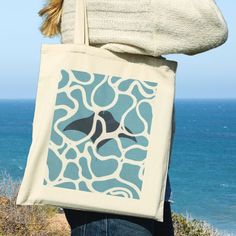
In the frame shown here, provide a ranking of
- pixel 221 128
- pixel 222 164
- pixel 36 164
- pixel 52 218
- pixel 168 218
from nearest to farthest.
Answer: pixel 36 164
pixel 168 218
pixel 52 218
pixel 222 164
pixel 221 128

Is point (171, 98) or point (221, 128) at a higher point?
point (171, 98)

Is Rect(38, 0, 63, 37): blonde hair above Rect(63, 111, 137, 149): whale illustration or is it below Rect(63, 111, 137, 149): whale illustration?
above

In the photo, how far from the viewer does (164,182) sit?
213 centimetres

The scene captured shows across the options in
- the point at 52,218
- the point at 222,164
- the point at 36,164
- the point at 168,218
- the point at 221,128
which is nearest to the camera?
the point at 36,164

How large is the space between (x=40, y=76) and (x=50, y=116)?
117 mm

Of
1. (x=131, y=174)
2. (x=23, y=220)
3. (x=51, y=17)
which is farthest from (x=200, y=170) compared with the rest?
(x=131, y=174)

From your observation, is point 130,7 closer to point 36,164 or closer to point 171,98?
point 171,98

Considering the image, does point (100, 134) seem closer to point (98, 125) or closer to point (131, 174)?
point (98, 125)

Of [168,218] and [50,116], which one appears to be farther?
[168,218]

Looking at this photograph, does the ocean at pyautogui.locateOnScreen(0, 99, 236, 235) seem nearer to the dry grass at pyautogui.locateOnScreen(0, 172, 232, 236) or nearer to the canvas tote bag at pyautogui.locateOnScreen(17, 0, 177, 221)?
the dry grass at pyautogui.locateOnScreen(0, 172, 232, 236)

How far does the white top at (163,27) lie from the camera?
2.08 m

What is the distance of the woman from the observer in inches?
81.8

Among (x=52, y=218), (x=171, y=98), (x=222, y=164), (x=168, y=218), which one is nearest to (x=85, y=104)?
(x=171, y=98)

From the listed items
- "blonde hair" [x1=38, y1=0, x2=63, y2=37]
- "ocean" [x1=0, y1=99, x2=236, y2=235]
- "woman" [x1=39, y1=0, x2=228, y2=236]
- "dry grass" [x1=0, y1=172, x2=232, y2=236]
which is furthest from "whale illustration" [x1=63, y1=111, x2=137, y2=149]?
"ocean" [x1=0, y1=99, x2=236, y2=235]
